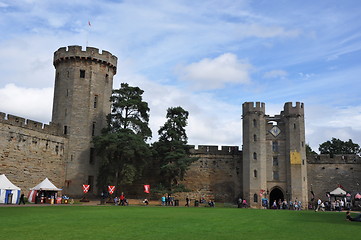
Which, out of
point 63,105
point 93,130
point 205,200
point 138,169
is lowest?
point 205,200

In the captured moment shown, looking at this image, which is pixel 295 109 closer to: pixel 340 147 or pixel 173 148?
pixel 173 148

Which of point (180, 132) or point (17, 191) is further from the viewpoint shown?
point (180, 132)

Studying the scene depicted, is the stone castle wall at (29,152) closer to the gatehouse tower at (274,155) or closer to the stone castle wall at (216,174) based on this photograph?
the stone castle wall at (216,174)

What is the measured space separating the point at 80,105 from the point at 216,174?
52.5 ft

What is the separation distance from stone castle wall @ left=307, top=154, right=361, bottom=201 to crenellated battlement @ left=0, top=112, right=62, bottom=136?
87.5 feet

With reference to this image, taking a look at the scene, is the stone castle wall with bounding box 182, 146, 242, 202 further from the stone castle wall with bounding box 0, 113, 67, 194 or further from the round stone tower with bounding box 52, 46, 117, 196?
the stone castle wall with bounding box 0, 113, 67, 194

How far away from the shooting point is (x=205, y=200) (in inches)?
1540

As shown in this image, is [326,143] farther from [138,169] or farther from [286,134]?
[138,169]

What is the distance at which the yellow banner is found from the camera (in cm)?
3809

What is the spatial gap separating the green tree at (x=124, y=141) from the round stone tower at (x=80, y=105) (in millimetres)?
2252

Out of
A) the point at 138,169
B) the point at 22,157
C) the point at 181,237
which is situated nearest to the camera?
the point at 181,237

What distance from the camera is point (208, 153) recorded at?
134ft

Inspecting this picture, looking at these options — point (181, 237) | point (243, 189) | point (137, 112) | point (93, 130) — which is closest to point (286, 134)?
point (243, 189)

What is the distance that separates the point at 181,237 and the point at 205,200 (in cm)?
2991
